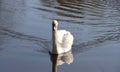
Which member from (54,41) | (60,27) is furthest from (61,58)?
(60,27)

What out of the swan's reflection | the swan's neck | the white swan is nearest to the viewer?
the swan's reflection

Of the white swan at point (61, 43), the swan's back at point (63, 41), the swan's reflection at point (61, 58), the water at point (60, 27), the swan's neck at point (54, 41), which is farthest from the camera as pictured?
the swan's back at point (63, 41)

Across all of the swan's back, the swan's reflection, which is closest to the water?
the swan's reflection

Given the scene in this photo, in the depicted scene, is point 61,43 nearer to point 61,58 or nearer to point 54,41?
point 54,41

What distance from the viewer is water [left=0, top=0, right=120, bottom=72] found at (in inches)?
560

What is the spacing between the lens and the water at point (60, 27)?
14229 millimetres

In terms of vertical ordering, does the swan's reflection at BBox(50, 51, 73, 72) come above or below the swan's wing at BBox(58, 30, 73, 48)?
below

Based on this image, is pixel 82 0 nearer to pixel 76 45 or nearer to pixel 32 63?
pixel 76 45

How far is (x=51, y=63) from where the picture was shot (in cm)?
1440

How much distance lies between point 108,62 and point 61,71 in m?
1.86

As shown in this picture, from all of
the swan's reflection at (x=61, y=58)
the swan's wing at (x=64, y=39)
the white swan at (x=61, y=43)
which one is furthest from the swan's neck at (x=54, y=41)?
the swan's wing at (x=64, y=39)

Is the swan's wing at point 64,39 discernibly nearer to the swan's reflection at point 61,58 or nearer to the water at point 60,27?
the swan's reflection at point 61,58

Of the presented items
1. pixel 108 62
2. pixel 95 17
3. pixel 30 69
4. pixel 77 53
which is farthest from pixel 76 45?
pixel 95 17

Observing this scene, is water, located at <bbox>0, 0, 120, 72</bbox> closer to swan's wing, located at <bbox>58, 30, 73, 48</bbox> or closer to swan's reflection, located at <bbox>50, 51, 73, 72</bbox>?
swan's reflection, located at <bbox>50, 51, 73, 72</bbox>
